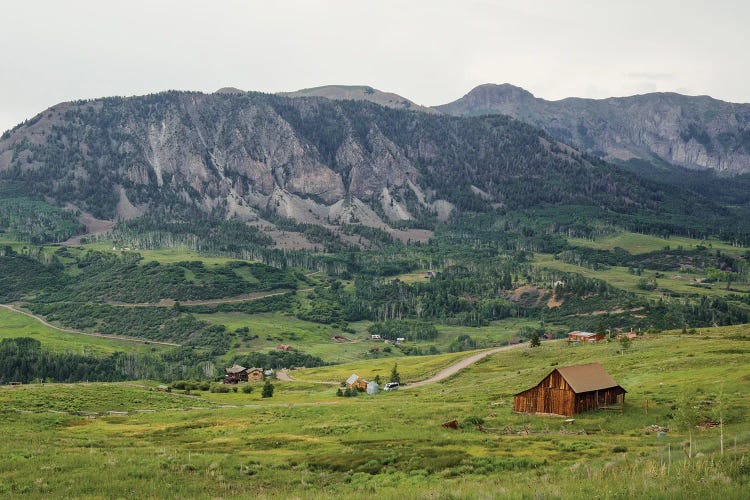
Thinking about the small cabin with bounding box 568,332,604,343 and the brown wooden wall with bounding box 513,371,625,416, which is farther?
the small cabin with bounding box 568,332,604,343

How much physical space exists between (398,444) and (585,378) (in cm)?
2582

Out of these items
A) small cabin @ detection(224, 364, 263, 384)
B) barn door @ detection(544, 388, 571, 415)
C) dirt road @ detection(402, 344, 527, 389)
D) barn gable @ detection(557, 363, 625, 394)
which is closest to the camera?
barn door @ detection(544, 388, 571, 415)

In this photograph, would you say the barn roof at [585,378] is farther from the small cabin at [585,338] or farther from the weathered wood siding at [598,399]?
the small cabin at [585,338]

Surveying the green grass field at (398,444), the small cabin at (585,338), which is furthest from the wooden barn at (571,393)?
the small cabin at (585,338)

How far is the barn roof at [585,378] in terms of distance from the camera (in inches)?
2657

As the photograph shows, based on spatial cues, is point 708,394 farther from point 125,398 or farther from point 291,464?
point 125,398

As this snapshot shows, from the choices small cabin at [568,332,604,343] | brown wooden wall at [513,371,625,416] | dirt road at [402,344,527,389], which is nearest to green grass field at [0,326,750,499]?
brown wooden wall at [513,371,625,416]

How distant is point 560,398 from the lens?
222 feet

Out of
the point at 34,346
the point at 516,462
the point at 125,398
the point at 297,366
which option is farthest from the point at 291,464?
the point at 34,346

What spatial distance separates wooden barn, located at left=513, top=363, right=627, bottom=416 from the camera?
2643 inches

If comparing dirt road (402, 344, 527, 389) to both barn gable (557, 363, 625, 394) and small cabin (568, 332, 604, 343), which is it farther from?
barn gable (557, 363, 625, 394)

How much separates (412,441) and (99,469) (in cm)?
2408

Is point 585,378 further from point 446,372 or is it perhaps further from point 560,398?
point 446,372

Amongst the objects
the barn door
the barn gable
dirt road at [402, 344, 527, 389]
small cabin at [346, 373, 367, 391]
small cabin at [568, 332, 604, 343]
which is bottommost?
small cabin at [346, 373, 367, 391]
